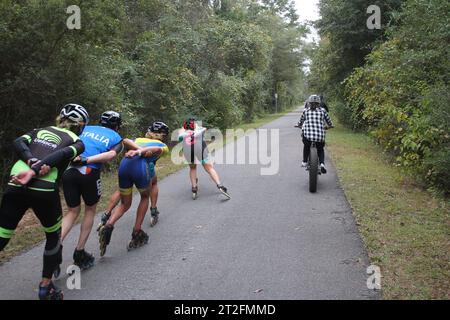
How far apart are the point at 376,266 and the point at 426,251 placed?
2.88 feet

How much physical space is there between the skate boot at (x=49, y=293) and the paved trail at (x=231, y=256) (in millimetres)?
177

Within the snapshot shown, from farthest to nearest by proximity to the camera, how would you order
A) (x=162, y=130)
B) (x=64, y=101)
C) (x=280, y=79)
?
1. (x=280, y=79)
2. (x=64, y=101)
3. (x=162, y=130)

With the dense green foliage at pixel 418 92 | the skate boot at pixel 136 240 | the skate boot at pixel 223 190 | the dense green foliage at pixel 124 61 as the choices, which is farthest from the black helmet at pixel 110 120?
the dense green foliage at pixel 418 92

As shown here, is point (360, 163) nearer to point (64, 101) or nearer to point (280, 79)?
point (64, 101)

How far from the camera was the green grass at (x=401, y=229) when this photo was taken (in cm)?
448

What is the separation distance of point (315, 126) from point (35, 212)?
21.4ft

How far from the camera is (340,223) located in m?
6.74

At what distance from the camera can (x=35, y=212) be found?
4.21 m

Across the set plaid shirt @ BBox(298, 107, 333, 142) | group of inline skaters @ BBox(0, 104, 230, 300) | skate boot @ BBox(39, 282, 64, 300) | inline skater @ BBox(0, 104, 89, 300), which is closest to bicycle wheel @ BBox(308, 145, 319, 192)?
plaid shirt @ BBox(298, 107, 333, 142)

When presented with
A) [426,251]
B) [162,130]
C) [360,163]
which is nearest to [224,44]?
[360,163]

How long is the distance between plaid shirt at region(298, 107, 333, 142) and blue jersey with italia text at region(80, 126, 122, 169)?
5.14 meters

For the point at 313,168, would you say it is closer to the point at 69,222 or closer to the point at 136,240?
the point at 136,240

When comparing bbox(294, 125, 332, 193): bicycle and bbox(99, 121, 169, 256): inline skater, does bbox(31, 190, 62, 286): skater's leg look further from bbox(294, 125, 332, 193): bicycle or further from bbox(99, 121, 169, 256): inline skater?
bbox(294, 125, 332, 193): bicycle

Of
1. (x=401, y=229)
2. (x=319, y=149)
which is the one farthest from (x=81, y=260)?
(x=319, y=149)
